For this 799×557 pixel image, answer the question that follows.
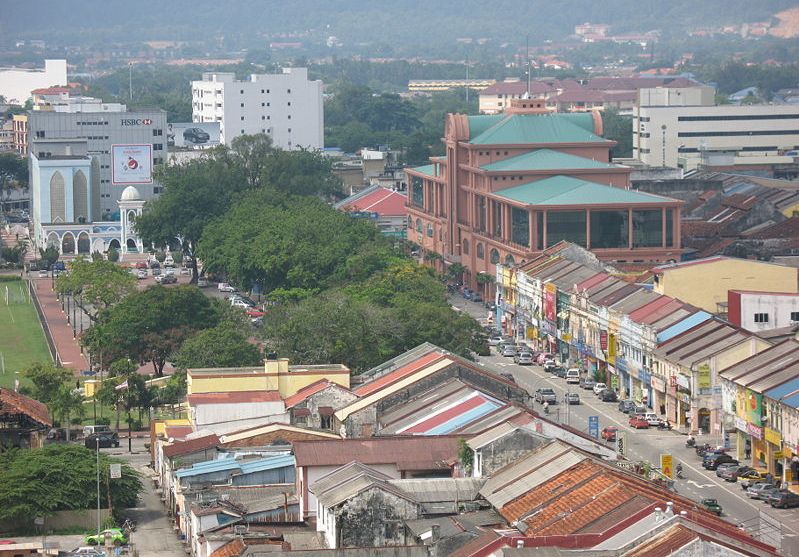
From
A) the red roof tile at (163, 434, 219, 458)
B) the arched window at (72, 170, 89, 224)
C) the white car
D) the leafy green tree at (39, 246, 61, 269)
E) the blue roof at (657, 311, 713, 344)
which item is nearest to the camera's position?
the red roof tile at (163, 434, 219, 458)

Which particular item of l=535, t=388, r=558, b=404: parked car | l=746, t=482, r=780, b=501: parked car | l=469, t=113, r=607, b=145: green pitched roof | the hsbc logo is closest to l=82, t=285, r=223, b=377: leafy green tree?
l=535, t=388, r=558, b=404: parked car

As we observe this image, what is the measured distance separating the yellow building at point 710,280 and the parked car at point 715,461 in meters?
18.9

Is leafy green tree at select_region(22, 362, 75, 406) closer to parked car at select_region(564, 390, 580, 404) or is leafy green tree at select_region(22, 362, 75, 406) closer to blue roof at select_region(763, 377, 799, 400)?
parked car at select_region(564, 390, 580, 404)

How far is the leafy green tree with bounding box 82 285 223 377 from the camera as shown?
87000 millimetres

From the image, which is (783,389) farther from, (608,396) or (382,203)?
(382,203)

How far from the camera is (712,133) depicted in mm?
167125

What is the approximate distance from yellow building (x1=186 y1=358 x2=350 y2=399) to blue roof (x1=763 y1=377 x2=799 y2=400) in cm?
1335

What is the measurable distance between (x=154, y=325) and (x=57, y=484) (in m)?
28.0

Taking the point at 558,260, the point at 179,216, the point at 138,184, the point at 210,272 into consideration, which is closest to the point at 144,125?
the point at 138,184

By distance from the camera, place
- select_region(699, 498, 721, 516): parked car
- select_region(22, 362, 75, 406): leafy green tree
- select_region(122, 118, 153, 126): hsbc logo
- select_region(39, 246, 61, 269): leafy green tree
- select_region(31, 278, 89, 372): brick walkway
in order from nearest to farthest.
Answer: select_region(699, 498, 721, 516): parked car, select_region(22, 362, 75, 406): leafy green tree, select_region(31, 278, 89, 372): brick walkway, select_region(39, 246, 61, 269): leafy green tree, select_region(122, 118, 153, 126): hsbc logo

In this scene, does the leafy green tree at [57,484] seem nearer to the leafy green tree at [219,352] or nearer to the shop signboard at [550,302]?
the leafy green tree at [219,352]

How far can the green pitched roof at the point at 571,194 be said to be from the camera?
107625 mm

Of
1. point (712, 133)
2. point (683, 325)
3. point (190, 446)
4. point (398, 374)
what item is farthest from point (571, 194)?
point (712, 133)

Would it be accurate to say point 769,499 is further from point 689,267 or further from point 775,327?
point 689,267
